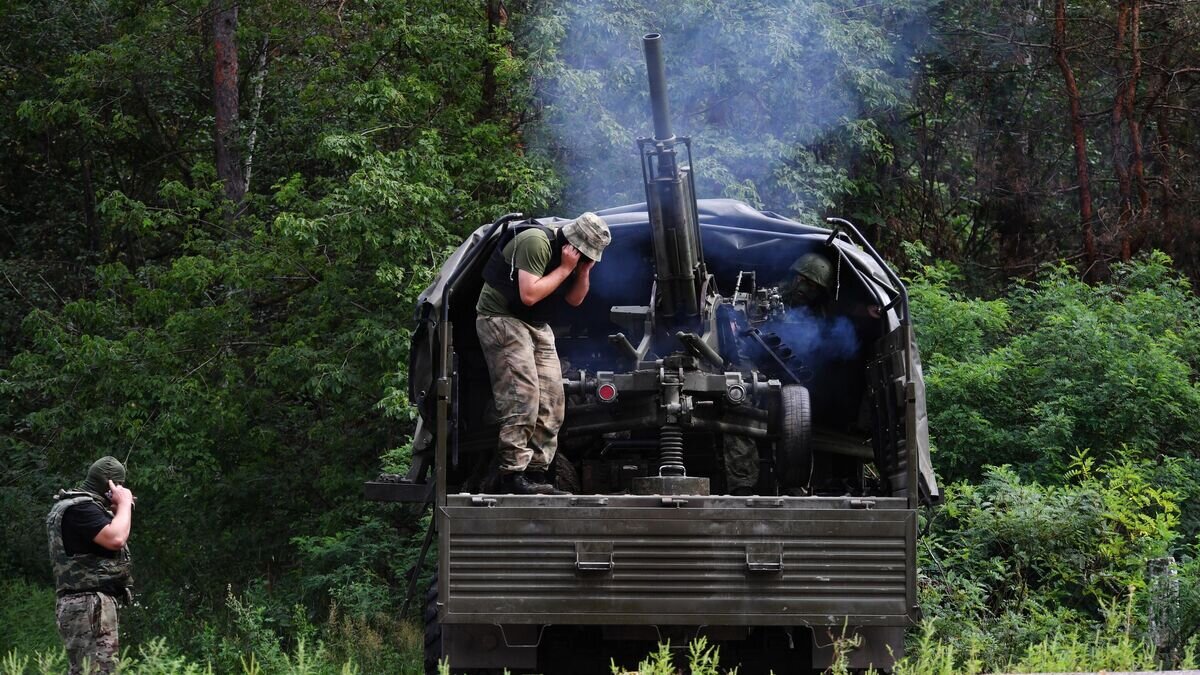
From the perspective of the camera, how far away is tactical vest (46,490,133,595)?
8367 millimetres

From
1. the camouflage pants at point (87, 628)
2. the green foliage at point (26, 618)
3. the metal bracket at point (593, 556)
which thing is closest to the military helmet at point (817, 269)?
the metal bracket at point (593, 556)

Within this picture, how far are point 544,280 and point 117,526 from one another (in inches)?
103

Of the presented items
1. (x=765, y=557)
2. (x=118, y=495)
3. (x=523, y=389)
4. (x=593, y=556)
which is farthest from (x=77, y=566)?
(x=765, y=557)

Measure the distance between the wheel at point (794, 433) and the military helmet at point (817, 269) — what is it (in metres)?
0.67

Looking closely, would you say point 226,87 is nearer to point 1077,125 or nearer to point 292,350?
point 292,350

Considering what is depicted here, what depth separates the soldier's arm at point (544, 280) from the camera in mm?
7723

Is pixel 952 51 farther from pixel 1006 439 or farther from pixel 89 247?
pixel 89 247

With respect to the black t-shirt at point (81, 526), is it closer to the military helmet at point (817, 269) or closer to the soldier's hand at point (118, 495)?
the soldier's hand at point (118, 495)

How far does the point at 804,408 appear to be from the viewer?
8258 millimetres

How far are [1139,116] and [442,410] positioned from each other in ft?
39.7

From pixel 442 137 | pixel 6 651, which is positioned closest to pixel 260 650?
pixel 6 651

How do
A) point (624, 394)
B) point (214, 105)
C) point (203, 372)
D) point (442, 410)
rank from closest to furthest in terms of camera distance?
point (442, 410), point (624, 394), point (203, 372), point (214, 105)

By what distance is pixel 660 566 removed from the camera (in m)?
7.00

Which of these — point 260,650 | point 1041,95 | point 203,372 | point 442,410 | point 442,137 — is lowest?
point 260,650
